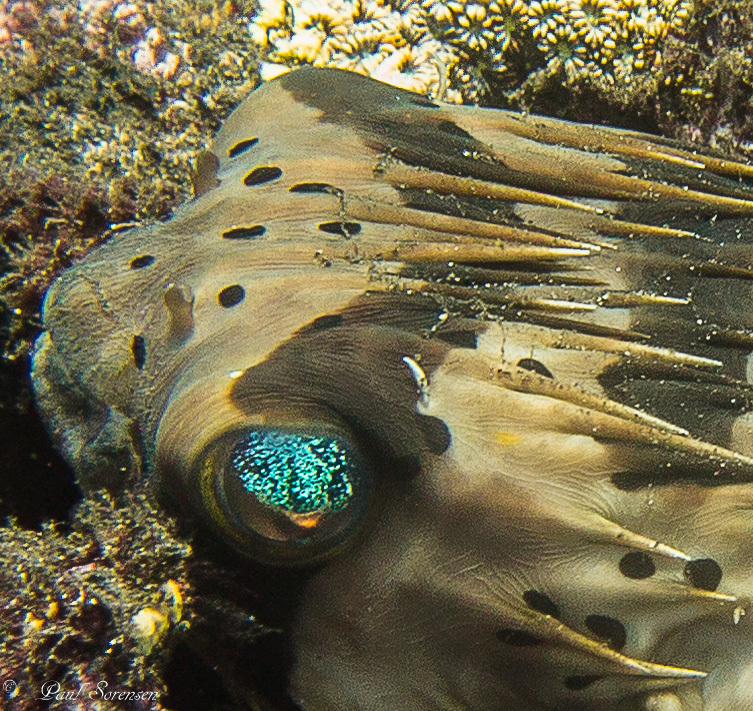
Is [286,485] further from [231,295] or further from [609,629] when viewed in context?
[609,629]

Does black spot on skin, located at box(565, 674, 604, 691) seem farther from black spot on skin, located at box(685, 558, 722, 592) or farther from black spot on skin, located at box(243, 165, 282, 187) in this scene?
black spot on skin, located at box(243, 165, 282, 187)

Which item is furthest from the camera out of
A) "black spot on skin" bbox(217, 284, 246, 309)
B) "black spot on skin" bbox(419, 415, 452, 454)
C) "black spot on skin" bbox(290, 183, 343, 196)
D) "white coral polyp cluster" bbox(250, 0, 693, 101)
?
"white coral polyp cluster" bbox(250, 0, 693, 101)

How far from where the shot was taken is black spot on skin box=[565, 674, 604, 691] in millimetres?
1555

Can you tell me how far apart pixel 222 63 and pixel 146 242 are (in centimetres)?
142

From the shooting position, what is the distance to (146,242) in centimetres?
199

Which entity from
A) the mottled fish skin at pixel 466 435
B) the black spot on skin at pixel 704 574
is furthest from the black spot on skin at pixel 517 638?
the black spot on skin at pixel 704 574

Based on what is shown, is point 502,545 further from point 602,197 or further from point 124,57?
point 124,57

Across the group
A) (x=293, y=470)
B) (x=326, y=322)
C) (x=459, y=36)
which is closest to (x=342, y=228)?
(x=326, y=322)

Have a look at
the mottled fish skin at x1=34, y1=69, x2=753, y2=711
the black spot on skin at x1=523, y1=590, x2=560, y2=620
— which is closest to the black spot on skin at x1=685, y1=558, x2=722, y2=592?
the mottled fish skin at x1=34, y1=69, x2=753, y2=711

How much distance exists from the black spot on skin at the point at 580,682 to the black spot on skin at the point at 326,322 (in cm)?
98

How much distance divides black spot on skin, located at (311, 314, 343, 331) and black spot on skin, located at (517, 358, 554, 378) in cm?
43

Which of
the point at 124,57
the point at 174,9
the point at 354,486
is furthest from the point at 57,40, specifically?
the point at 354,486

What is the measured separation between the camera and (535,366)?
5.08 ft

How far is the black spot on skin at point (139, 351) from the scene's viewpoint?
1774 millimetres
